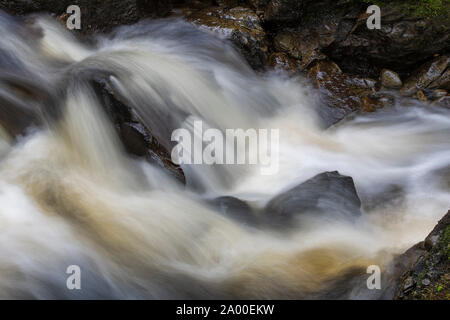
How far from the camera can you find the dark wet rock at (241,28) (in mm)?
6547

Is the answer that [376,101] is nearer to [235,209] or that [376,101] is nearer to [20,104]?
[235,209]

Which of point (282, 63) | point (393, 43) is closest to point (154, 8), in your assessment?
point (282, 63)

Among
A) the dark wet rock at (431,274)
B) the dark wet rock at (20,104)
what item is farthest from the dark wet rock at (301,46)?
the dark wet rock at (431,274)

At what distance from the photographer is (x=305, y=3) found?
6598mm

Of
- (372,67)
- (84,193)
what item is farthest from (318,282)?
(372,67)

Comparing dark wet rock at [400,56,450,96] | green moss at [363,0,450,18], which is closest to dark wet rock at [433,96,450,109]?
dark wet rock at [400,56,450,96]

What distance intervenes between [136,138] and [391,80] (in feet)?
12.1

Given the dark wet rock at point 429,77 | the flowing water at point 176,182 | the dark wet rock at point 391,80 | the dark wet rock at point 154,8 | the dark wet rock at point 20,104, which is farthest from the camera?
the dark wet rock at point 154,8

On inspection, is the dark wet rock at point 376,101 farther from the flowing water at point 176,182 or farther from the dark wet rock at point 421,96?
the dark wet rock at point 421,96

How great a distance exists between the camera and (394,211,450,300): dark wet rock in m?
3.06

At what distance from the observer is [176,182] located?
495 cm

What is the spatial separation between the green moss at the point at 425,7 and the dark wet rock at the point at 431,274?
3794mm
